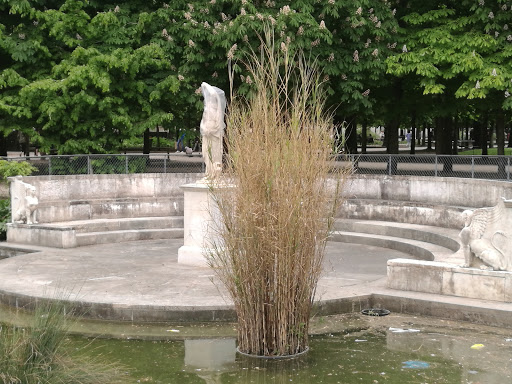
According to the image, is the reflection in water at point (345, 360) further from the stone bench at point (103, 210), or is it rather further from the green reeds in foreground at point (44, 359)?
the stone bench at point (103, 210)

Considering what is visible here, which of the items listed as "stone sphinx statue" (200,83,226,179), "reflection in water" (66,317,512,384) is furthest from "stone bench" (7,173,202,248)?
"reflection in water" (66,317,512,384)

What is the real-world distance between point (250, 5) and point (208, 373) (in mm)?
16048

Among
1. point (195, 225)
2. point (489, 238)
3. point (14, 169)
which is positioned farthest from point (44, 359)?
point (14, 169)

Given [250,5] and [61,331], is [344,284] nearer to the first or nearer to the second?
[61,331]

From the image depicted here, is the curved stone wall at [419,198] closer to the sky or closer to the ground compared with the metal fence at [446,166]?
closer to the ground

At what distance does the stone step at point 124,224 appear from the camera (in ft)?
62.2

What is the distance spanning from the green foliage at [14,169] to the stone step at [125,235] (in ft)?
13.1

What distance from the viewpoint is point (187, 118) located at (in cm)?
2720

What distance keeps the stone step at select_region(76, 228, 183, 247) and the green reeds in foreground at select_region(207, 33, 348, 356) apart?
940cm

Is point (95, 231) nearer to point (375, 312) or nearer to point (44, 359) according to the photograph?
point (375, 312)

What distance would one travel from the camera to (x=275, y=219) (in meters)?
8.74

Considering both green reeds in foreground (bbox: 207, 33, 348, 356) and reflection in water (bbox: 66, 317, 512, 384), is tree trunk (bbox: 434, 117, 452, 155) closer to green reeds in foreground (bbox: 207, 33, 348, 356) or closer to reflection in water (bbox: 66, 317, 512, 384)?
reflection in water (bbox: 66, 317, 512, 384)

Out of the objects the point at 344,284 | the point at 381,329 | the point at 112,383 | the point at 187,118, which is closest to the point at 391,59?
the point at 187,118

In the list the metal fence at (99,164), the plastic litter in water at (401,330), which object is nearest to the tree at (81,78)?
the metal fence at (99,164)
